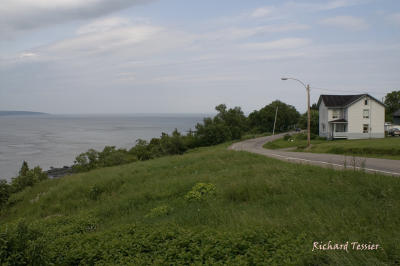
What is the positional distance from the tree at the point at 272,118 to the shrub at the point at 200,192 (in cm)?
7659

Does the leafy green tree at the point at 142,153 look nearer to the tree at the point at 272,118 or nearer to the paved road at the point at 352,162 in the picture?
the paved road at the point at 352,162

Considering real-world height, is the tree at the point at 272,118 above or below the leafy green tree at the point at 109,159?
above

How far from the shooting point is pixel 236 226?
6.87 metres

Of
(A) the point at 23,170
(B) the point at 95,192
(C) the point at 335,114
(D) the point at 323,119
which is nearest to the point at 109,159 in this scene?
(A) the point at 23,170

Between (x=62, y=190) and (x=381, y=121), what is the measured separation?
43.9 m

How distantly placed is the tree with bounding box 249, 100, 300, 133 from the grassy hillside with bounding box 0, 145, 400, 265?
75.3 metres

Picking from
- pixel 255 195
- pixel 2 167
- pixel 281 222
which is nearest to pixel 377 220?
pixel 281 222

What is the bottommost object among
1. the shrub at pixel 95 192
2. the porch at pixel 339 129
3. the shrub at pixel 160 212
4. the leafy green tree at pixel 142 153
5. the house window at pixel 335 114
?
the leafy green tree at pixel 142 153

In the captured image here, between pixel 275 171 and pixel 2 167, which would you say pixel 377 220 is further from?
pixel 2 167

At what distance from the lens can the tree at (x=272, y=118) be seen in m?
86.3

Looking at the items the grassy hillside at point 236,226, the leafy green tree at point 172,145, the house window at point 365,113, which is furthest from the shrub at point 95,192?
the house window at point 365,113

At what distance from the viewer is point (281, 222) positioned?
6.84 meters

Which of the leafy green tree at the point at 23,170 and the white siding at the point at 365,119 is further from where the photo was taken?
the white siding at the point at 365,119

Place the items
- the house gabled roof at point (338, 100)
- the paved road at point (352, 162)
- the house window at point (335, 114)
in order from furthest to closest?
1. the house window at point (335, 114)
2. the house gabled roof at point (338, 100)
3. the paved road at point (352, 162)
